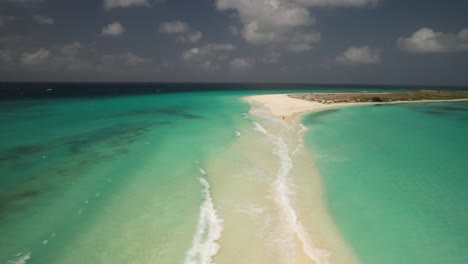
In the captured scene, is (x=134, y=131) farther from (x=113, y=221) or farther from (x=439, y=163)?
(x=439, y=163)

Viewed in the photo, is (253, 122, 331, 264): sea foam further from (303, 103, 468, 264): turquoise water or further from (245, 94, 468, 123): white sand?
(245, 94, 468, 123): white sand

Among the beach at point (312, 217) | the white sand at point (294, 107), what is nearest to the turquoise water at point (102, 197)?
the beach at point (312, 217)

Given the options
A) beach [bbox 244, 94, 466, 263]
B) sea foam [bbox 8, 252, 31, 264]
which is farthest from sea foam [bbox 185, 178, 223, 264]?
sea foam [bbox 8, 252, 31, 264]

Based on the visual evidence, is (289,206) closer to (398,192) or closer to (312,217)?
(312,217)

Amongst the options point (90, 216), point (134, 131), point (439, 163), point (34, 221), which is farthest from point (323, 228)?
point (134, 131)

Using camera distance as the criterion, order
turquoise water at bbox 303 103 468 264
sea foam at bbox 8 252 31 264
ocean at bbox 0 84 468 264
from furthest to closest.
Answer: turquoise water at bbox 303 103 468 264
ocean at bbox 0 84 468 264
sea foam at bbox 8 252 31 264
